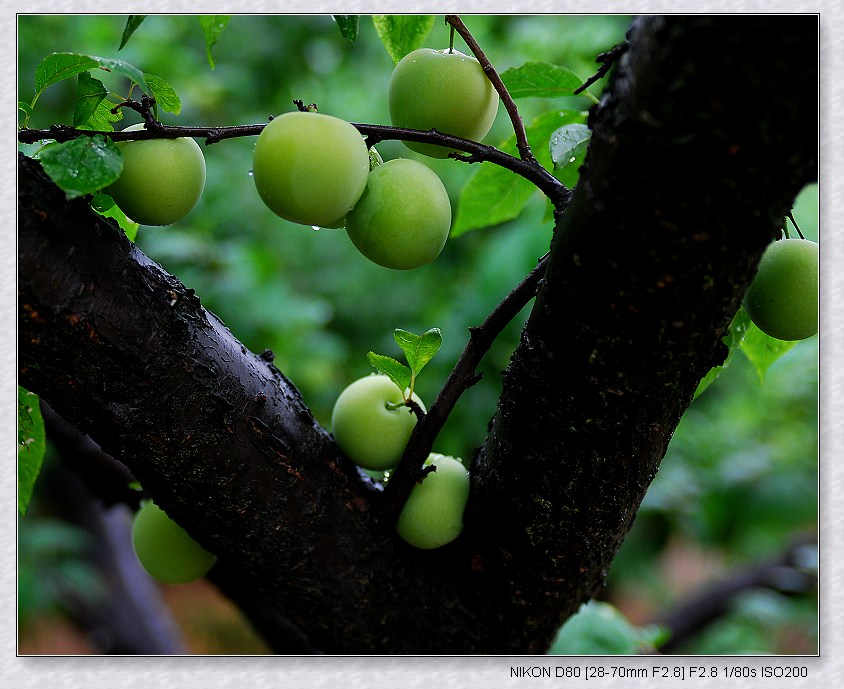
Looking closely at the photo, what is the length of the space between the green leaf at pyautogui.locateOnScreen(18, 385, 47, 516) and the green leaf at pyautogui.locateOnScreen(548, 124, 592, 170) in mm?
362

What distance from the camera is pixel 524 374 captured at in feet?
1.36

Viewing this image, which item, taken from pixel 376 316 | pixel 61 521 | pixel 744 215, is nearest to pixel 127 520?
pixel 61 521

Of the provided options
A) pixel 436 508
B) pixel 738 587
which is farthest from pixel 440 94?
pixel 738 587

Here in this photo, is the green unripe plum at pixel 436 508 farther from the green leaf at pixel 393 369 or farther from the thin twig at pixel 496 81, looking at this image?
the thin twig at pixel 496 81

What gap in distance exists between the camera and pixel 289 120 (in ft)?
1.19

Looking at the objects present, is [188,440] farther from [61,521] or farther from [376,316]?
[376,316]

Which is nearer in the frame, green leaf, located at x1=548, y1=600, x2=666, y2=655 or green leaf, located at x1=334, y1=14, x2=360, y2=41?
green leaf, located at x1=334, y1=14, x2=360, y2=41

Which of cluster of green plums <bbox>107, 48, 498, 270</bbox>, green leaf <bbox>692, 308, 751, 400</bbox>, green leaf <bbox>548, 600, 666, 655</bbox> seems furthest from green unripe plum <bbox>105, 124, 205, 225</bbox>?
green leaf <bbox>548, 600, 666, 655</bbox>

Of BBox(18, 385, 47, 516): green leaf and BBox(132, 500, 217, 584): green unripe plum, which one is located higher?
BBox(18, 385, 47, 516): green leaf

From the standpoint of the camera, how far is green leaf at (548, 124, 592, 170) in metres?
0.43

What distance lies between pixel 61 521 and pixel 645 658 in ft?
4.55

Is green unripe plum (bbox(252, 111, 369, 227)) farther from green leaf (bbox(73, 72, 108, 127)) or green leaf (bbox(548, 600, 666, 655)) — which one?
green leaf (bbox(548, 600, 666, 655))

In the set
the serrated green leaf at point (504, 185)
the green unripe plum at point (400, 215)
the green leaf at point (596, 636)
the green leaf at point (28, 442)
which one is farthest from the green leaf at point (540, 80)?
the green leaf at point (596, 636)

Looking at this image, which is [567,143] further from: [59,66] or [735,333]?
[59,66]
